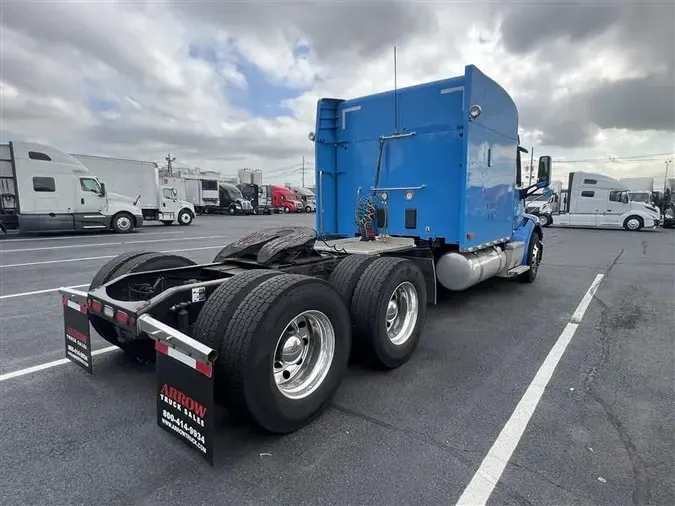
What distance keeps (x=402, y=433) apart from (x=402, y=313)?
1.57 m

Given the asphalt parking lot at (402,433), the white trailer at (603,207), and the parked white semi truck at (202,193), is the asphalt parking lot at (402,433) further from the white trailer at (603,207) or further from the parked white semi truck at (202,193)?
the parked white semi truck at (202,193)

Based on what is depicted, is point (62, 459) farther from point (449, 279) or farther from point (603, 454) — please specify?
point (449, 279)

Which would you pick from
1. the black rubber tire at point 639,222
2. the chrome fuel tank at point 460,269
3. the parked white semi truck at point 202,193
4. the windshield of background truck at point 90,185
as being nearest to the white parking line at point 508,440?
the chrome fuel tank at point 460,269

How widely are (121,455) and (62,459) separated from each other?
35 cm

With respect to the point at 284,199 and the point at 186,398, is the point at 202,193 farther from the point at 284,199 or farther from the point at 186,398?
the point at 186,398

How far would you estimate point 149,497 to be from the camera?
2264 millimetres

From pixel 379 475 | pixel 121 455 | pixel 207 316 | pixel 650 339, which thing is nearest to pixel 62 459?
pixel 121 455

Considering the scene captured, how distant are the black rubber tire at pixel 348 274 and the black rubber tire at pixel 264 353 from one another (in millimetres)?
799

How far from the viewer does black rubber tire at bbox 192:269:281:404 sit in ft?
8.48

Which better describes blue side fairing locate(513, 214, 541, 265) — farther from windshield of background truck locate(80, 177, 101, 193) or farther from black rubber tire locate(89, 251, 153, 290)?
windshield of background truck locate(80, 177, 101, 193)

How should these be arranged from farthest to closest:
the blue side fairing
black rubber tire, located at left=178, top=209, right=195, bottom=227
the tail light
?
1. black rubber tire, located at left=178, top=209, right=195, bottom=227
2. the blue side fairing
3. the tail light

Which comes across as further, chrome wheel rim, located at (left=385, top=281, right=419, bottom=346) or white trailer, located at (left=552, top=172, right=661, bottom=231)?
white trailer, located at (left=552, top=172, right=661, bottom=231)

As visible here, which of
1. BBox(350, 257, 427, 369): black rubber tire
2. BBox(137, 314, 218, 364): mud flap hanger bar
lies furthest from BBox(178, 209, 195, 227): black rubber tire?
BBox(137, 314, 218, 364): mud flap hanger bar

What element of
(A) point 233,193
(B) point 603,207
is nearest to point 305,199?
(A) point 233,193
